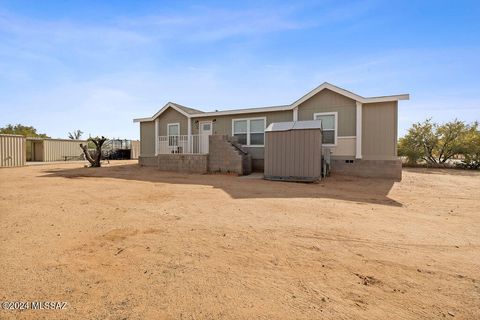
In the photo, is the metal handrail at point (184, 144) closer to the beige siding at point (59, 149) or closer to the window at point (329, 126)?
the window at point (329, 126)

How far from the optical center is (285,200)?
6148mm

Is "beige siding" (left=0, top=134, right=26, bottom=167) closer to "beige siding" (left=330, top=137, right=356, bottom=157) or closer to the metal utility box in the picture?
the metal utility box

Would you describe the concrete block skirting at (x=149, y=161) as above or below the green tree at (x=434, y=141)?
below

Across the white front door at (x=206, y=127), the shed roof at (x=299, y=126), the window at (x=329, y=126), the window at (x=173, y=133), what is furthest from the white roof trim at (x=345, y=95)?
the window at (x=173, y=133)

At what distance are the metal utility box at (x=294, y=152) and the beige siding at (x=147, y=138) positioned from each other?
9495 millimetres

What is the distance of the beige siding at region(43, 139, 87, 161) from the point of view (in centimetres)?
2361

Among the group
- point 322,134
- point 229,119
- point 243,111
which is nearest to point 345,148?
point 322,134

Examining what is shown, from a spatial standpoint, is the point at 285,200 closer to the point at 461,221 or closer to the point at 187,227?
the point at 187,227

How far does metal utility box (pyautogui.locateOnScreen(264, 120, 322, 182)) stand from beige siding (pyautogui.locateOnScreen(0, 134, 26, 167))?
18.7 m

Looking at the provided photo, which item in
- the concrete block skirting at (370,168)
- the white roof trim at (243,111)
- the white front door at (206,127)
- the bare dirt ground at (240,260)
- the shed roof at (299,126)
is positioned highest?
the white roof trim at (243,111)

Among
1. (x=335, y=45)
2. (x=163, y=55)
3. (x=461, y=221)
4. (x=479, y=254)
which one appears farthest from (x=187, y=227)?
(x=335, y=45)

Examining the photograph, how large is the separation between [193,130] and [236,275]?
13.4 metres

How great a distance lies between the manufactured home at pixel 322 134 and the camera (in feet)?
35.3

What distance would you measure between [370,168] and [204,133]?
9.37 meters
